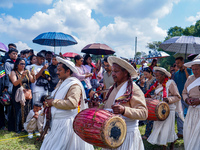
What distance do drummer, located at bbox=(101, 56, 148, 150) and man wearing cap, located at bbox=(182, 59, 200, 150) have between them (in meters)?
1.59

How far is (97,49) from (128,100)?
5824mm

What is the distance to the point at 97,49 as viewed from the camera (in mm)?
7977

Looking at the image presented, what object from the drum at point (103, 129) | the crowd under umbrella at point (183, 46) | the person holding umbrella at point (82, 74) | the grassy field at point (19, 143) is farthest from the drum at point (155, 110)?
the crowd under umbrella at point (183, 46)

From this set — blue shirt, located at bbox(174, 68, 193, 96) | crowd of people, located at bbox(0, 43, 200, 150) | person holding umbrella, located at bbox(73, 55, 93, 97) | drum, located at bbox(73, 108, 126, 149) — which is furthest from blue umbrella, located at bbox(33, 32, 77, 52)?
drum, located at bbox(73, 108, 126, 149)

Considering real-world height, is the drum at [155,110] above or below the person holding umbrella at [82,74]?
below

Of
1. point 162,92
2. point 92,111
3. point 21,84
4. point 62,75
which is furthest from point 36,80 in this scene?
point 92,111

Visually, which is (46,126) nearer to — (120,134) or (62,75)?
(62,75)

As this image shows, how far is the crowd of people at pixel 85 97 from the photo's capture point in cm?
249

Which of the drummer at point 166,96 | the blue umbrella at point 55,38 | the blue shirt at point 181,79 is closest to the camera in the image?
the drummer at point 166,96

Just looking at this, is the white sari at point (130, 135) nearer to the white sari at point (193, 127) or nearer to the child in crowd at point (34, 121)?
the white sari at point (193, 127)

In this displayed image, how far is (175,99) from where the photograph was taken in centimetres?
459

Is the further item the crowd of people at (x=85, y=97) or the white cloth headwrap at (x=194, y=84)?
the white cloth headwrap at (x=194, y=84)

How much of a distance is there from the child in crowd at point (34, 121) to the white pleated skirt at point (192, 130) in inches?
157

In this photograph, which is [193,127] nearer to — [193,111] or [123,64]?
[193,111]
